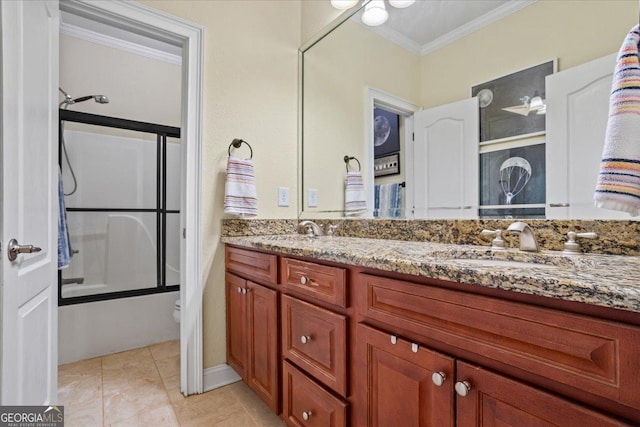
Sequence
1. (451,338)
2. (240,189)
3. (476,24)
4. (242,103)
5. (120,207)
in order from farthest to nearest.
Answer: (120,207), (242,103), (240,189), (476,24), (451,338)

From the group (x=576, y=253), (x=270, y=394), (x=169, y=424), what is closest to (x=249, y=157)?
(x=270, y=394)

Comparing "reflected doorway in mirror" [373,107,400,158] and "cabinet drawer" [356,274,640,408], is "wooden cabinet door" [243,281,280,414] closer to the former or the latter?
"cabinet drawer" [356,274,640,408]

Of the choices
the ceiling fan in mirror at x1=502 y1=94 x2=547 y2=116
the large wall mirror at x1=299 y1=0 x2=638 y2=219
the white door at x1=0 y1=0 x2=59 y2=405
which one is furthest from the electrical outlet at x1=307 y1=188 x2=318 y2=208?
the white door at x1=0 y1=0 x2=59 y2=405

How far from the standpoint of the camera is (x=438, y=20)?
1.50 m

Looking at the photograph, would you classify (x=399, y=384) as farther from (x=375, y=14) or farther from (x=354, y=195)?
(x=375, y=14)

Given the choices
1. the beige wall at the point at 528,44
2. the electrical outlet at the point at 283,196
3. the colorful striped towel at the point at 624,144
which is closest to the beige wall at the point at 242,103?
the electrical outlet at the point at 283,196

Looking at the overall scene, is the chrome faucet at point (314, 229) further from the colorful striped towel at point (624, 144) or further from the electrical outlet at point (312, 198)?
the colorful striped towel at point (624, 144)

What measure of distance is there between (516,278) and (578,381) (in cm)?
18

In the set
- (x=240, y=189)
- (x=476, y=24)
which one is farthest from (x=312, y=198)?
(x=476, y=24)

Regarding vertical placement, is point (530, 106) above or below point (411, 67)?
below

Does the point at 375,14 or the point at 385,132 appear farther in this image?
the point at 375,14

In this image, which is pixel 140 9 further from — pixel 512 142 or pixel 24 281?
pixel 512 142

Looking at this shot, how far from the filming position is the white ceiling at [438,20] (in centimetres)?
130

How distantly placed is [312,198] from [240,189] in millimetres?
510
